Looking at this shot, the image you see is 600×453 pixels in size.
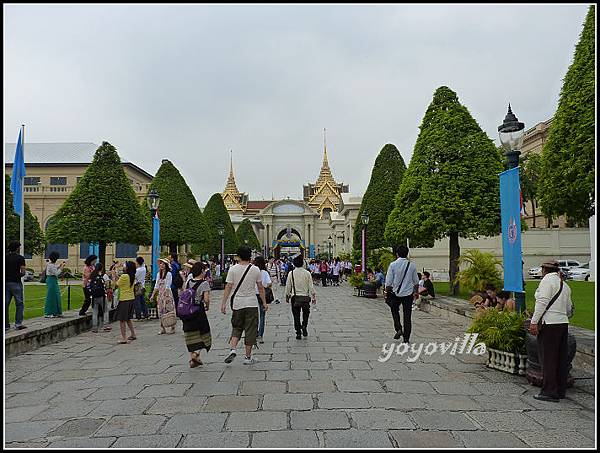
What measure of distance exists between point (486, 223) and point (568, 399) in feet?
38.1

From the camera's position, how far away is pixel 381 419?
5148 millimetres

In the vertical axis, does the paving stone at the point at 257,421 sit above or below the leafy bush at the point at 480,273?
below

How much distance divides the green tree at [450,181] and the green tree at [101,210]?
1003cm

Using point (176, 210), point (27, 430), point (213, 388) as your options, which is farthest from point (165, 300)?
point (176, 210)

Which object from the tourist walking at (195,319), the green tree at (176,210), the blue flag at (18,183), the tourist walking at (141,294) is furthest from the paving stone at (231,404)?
the green tree at (176,210)

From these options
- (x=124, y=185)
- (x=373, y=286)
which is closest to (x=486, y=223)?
(x=373, y=286)

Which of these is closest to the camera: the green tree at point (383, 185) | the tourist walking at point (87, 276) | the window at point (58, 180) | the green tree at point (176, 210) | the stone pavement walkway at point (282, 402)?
the stone pavement walkway at point (282, 402)

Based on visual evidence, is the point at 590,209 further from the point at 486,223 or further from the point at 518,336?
the point at 486,223

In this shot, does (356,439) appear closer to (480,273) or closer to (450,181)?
(480,273)

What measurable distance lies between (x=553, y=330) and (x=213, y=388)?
4.10m

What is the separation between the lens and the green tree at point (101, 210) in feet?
61.0

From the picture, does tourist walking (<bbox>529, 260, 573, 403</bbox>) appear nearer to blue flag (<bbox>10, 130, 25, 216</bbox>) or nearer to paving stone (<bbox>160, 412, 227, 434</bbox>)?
paving stone (<bbox>160, 412, 227, 434</bbox>)

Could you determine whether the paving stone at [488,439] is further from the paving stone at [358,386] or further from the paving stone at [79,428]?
the paving stone at [79,428]

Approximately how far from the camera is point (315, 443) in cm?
446
